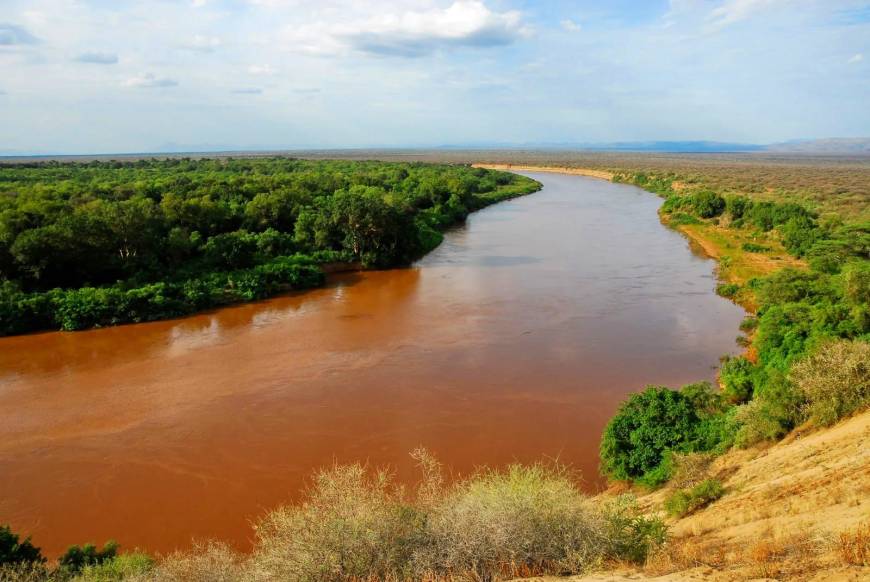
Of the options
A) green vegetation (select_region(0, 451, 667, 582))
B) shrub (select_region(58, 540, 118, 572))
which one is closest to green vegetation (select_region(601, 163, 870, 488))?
green vegetation (select_region(0, 451, 667, 582))

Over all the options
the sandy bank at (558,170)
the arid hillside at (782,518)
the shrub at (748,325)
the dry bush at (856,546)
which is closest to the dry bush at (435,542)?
the arid hillside at (782,518)

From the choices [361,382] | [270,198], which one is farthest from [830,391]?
[270,198]

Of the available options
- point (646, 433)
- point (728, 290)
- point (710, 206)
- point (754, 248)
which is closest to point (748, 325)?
point (728, 290)

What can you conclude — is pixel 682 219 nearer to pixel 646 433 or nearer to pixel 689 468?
pixel 646 433

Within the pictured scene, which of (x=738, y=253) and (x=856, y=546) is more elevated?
(x=738, y=253)

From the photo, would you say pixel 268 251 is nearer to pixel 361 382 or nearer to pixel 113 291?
pixel 113 291

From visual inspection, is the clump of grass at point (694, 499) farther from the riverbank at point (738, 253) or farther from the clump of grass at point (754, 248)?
the clump of grass at point (754, 248)

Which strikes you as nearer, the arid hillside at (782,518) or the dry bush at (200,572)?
the arid hillside at (782,518)
